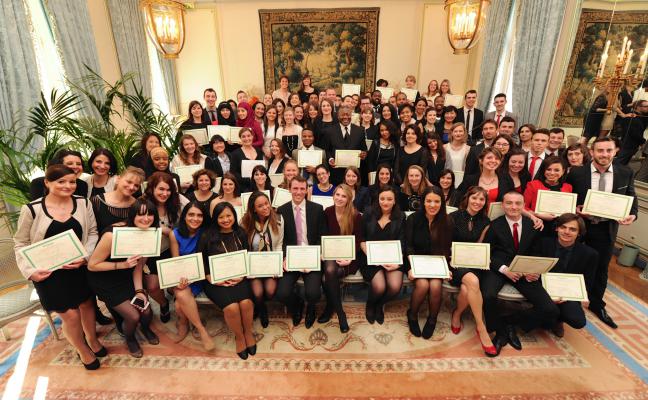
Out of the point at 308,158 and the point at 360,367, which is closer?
the point at 360,367

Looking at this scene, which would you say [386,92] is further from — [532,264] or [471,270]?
[532,264]

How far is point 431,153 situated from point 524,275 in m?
2.01

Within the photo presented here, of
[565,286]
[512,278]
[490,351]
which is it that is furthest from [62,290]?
[565,286]

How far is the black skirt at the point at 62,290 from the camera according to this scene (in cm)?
259

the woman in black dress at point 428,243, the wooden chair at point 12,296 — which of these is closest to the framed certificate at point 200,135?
the wooden chair at point 12,296

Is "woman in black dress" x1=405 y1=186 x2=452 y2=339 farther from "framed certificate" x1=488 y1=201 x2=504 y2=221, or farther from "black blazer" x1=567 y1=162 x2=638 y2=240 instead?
"black blazer" x1=567 y1=162 x2=638 y2=240

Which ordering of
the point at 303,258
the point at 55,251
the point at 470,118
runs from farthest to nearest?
the point at 470,118 < the point at 303,258 < the point at 55,251

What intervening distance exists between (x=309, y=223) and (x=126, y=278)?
181cm

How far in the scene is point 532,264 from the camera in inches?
113

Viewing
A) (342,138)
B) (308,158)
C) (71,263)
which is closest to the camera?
(71,263)

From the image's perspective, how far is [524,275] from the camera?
3004mm

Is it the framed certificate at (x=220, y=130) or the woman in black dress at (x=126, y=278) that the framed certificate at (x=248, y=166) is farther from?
the woman in black dress at (x=126, y=278)

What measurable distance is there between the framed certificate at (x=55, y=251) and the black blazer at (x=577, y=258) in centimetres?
419

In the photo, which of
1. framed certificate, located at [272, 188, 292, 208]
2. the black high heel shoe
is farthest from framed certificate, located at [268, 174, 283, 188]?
the black high heel shoe
